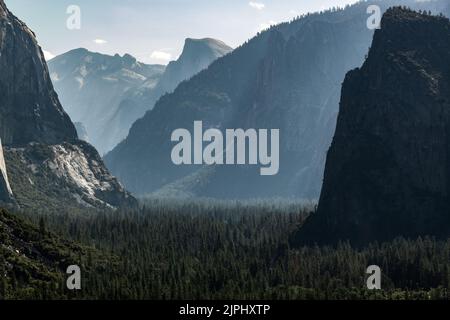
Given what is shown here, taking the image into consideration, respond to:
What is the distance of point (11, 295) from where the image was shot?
173375 mm

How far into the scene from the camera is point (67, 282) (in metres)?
189
